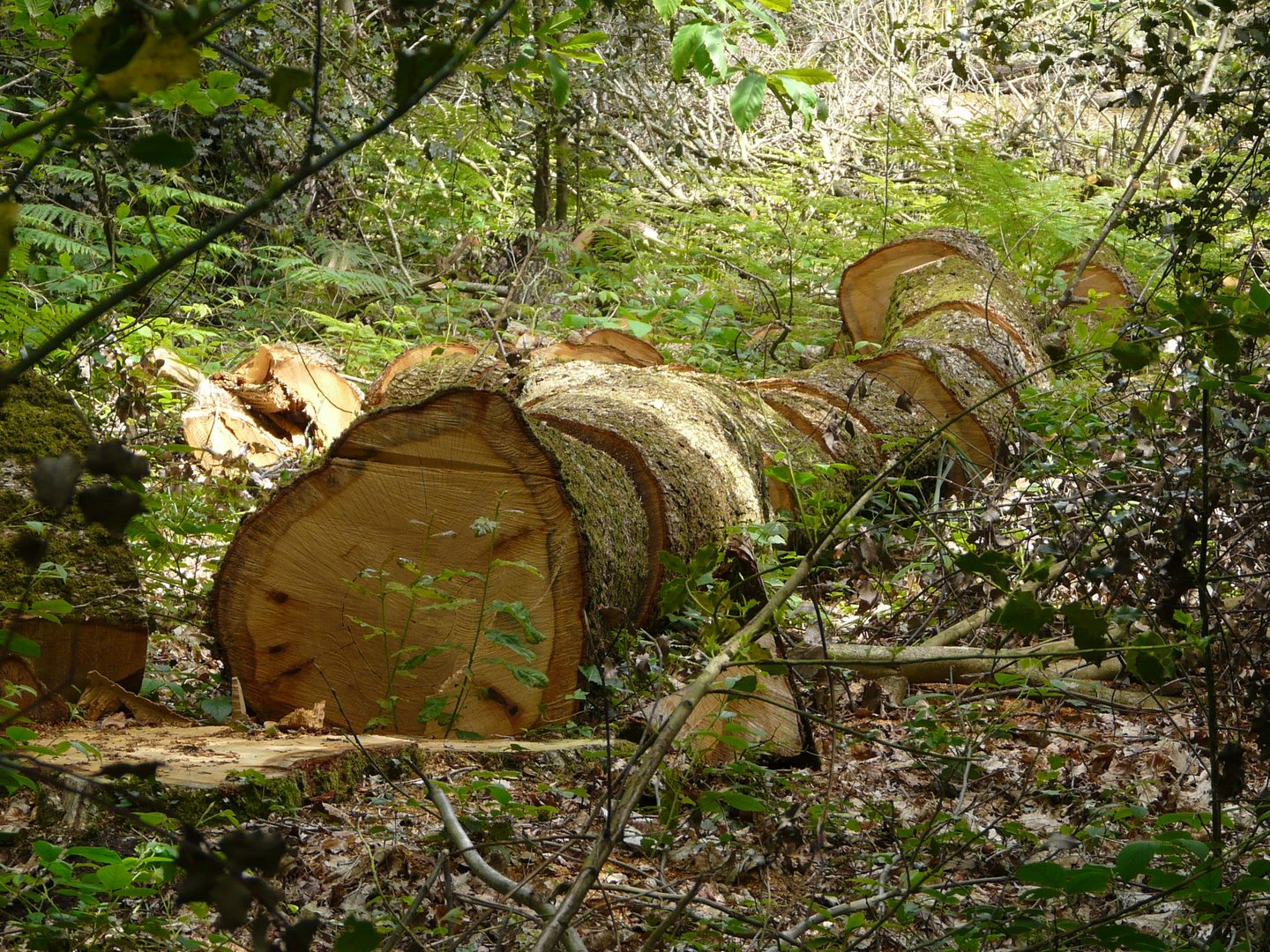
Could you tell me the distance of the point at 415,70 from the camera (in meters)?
0.76

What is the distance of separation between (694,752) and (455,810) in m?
0.63

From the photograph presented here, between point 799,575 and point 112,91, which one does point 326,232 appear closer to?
point 799,575

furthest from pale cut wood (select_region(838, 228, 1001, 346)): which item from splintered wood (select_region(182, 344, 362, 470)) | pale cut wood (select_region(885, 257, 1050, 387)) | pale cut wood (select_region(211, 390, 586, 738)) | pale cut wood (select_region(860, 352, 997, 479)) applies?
pale cut wood (select_region(211, 390, 586, 738))

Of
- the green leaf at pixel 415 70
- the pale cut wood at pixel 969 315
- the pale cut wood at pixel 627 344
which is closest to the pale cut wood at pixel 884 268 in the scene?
the pale cut wood at pixel 969 315

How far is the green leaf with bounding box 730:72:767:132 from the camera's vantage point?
186 cm

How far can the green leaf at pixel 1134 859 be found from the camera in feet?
4.64

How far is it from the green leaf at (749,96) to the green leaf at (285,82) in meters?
1.19

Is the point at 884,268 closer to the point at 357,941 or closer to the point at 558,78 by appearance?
the point at 558,78

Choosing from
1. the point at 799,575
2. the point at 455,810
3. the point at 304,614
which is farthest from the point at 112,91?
the point at 304,614

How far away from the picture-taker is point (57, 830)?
205 cm

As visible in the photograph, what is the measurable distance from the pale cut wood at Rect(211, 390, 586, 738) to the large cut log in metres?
0.24

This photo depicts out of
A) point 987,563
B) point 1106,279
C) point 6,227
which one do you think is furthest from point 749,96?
point 1106,279

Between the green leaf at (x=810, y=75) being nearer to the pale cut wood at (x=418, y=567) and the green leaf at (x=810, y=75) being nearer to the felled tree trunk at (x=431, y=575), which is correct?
the felled tree trunk at (x=431, y=575)

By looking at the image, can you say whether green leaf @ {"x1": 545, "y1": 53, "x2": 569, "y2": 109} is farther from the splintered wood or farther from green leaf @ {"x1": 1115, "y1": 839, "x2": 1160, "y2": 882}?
the splintered wood
